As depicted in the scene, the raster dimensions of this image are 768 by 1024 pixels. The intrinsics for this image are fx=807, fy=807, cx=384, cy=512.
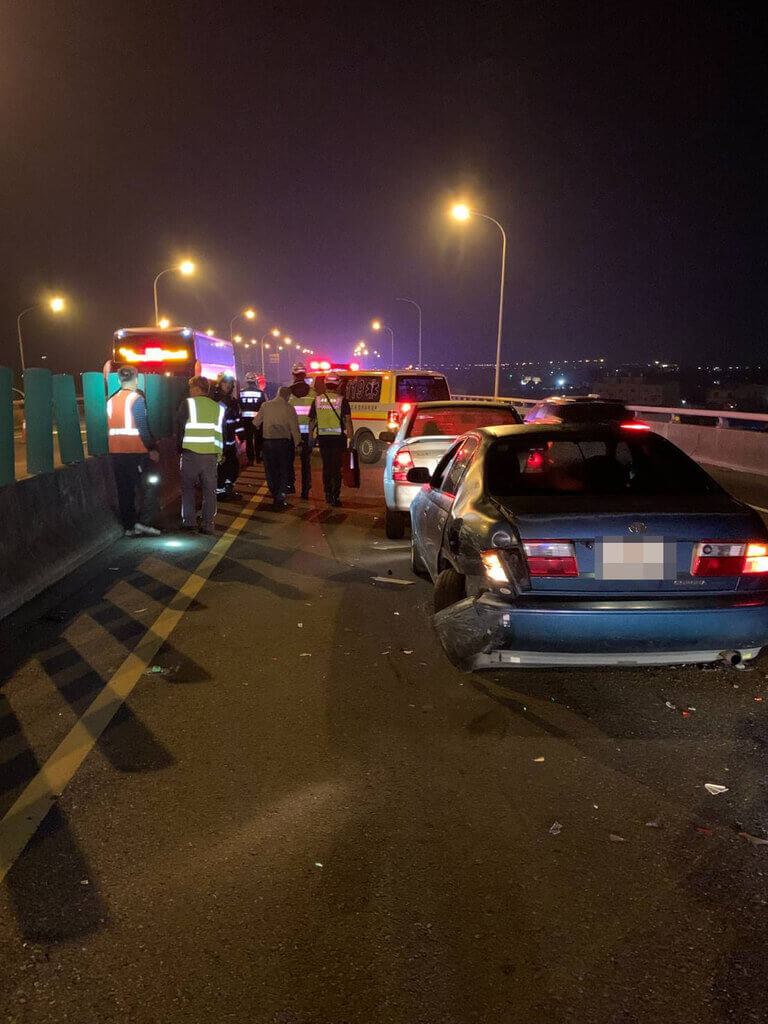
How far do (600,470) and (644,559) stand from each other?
1.02m

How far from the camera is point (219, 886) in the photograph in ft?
9.79

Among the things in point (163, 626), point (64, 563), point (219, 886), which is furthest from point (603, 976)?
point (64, 563)

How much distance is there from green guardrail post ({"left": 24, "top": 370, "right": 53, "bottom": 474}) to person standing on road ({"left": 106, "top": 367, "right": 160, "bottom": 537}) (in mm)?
1185

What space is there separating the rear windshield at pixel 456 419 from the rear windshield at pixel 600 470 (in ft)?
13.8

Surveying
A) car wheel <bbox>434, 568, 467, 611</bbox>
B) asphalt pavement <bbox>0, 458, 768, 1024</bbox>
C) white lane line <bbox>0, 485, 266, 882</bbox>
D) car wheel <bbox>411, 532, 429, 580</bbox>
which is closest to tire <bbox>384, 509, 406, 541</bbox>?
car wheel <bbox>411, 532, 429, 580</bbox>

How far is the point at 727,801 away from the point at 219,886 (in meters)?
2.23

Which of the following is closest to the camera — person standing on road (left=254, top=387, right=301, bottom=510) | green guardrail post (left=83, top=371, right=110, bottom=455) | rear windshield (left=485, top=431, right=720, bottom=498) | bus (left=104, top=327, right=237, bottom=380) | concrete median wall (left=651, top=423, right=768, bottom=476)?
rear windshield (left=485, top=431, right=720, bottom=498)

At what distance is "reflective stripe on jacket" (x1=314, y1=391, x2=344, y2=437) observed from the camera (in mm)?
12125

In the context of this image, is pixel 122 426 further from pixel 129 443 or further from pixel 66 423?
pixel 66 423

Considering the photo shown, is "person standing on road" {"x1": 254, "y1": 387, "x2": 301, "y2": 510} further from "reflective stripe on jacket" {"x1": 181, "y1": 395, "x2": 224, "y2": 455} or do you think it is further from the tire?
the tire

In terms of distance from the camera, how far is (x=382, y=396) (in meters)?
18.2

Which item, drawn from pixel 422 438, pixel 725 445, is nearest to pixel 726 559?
pixel 422 438

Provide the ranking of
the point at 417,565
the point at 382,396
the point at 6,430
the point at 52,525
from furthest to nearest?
the point at 382,396
the point at 52,525
the point at 417,565
the point at 6,430

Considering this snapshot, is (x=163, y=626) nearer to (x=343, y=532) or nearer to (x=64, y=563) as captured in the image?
(x=64, y=563)
